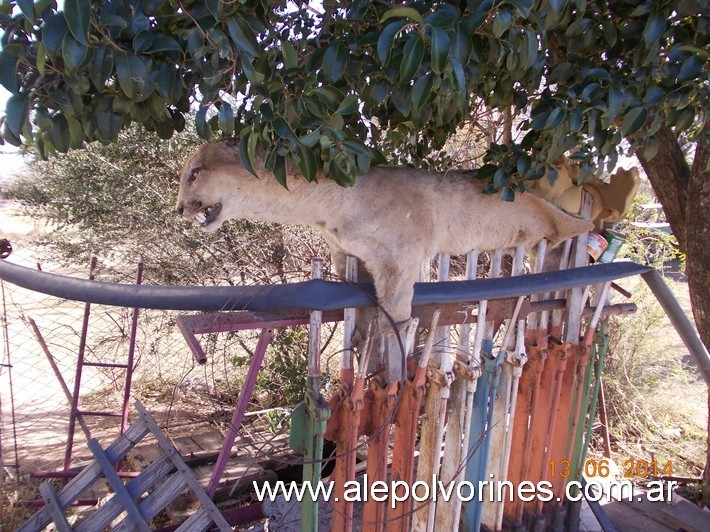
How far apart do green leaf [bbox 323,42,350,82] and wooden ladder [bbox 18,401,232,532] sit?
5.70ft

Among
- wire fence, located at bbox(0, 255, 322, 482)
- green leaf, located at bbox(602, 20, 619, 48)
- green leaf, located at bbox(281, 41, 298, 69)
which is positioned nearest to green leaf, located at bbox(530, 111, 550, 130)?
green leaf, located at bbox(602, 20, 619, 48)

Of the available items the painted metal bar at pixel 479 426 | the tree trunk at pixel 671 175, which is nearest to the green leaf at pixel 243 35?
the painted metal bar at pixel 479 426

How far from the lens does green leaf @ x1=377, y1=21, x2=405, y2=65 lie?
1326 mm

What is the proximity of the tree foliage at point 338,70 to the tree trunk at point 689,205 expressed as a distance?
1.24 m

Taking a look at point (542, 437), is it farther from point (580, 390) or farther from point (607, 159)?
point (607, 159)

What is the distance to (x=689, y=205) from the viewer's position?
311 centimetres

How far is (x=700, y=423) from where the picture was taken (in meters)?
5.30

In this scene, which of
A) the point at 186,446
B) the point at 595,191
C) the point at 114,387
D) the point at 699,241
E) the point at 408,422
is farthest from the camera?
the point at 114,387

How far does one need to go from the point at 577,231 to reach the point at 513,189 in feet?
1.63

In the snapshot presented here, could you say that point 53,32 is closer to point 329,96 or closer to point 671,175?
point 329,96

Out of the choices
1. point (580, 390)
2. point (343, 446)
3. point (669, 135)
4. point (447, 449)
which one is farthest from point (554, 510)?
point (669, 135)

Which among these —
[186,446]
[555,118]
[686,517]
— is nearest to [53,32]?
[555,118]

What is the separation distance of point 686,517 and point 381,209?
272 cm

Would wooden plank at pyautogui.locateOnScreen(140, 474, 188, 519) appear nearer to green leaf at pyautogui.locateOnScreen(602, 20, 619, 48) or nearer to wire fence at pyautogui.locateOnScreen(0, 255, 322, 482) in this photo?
wire fence at pyautogui.locateOnScreen(0, 255, 322, 482)
